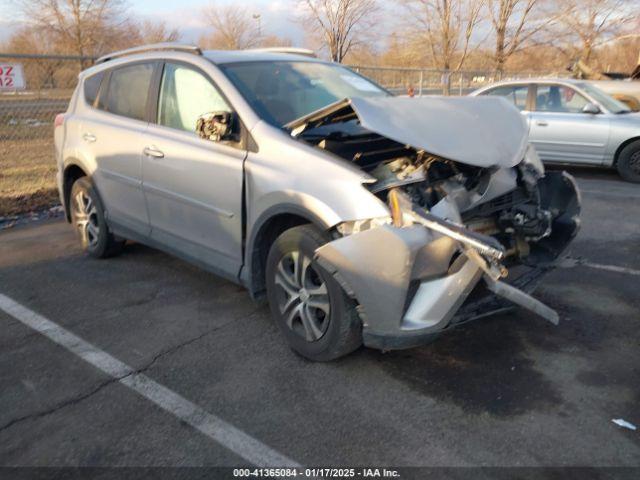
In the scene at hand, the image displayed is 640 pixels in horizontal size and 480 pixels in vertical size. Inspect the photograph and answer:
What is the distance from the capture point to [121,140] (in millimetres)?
4781

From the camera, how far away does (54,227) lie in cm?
688

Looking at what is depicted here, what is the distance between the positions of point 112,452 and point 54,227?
4.83 m

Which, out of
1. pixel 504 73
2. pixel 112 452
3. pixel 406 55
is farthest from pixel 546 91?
pixel 406 55

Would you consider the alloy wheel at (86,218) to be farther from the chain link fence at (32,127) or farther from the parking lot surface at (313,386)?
the chain link fence at (32,127)

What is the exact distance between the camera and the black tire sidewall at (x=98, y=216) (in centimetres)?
528

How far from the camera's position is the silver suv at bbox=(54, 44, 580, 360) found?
2961 mm

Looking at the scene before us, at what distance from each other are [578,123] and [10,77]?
28.8 feet

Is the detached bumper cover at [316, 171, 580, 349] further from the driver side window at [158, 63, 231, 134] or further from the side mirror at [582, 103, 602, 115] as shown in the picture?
the side mirror at [582, 103, 602, 115]

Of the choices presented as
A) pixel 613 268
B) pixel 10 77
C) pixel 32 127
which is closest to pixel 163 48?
pixel 613 268

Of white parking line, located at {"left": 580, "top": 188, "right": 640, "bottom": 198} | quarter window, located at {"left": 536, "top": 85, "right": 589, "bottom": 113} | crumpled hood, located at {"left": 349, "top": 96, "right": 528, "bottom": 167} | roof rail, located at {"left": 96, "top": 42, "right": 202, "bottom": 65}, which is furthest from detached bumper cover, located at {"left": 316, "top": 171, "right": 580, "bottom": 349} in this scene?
quarter window, located at {"left": 536, "top": 85, "right": 589, "bottom": 113}

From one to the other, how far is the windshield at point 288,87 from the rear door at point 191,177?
216mm

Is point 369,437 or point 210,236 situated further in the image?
point 210,236

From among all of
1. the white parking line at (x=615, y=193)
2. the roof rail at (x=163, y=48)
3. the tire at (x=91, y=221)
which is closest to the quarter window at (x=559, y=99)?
the white parking line at (x=615, y=193)

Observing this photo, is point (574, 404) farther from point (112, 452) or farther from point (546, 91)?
point (546, 91)
